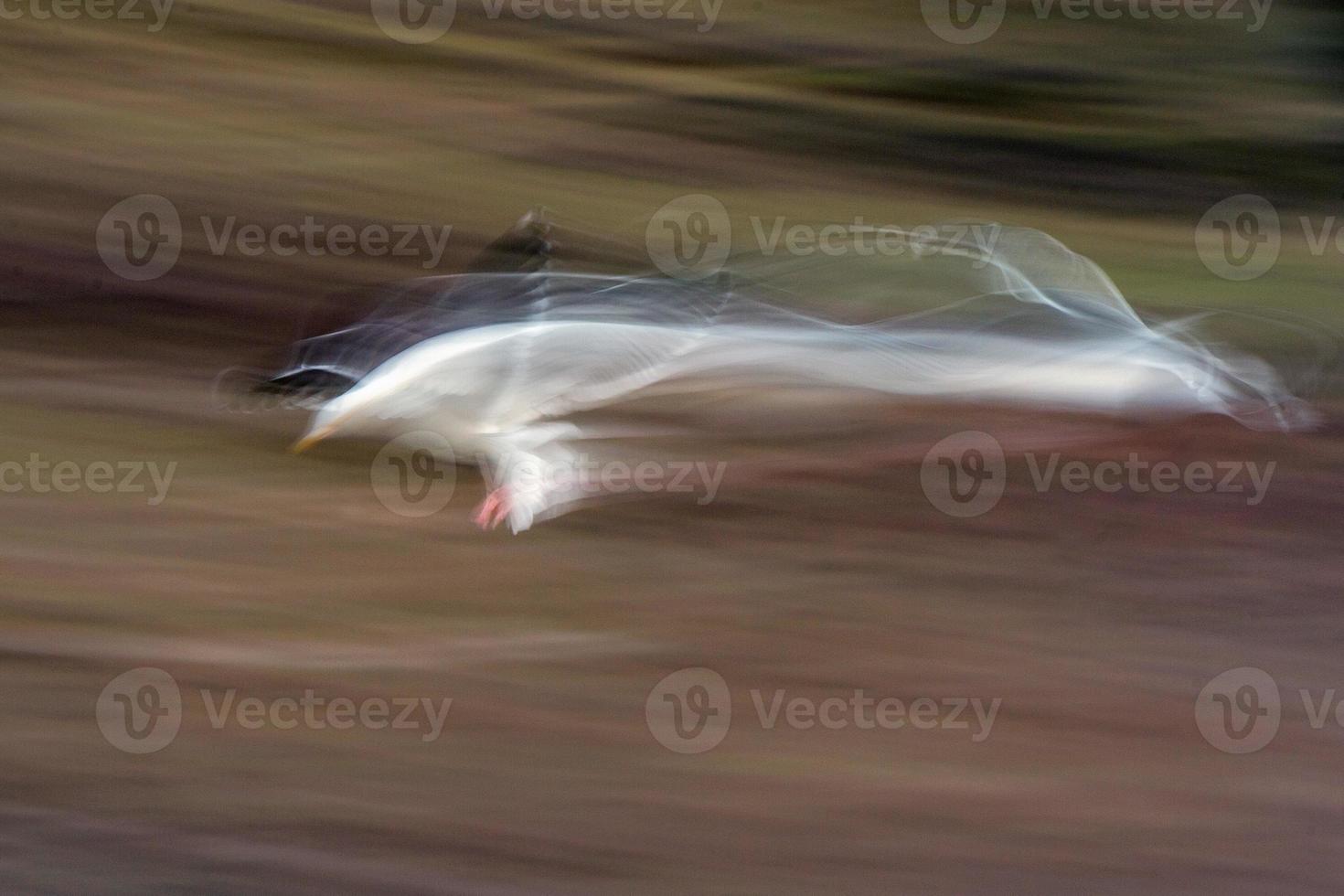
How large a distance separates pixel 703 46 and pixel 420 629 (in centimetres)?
90

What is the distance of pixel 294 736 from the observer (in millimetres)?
1361

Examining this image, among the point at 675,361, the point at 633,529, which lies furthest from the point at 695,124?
the point at 633,529

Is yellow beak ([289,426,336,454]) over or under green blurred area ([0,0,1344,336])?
under

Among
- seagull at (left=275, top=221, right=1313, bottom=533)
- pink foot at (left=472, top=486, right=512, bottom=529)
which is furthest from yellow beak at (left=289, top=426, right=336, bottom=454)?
pink foot at (left=472, top=486, right=512, bottom=529)

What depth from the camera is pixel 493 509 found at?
1520 millimetres

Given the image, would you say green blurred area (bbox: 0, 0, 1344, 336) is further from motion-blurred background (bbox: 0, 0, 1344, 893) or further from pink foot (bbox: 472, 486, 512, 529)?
pink foot (bbox: 472, 486, 512, 529)

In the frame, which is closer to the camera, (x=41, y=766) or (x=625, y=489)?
(x=41, y=766)

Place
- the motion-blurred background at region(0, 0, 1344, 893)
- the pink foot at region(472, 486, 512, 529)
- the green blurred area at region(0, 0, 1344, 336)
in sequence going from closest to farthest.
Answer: the motion-blurred background at region(0, 0, 1344, 893) → the pink foot at region(472, 486, 512, 529) → the green blurred area at region(0, 0, 1344, 336)

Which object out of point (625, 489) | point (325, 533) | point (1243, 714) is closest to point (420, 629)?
point (325, 533)

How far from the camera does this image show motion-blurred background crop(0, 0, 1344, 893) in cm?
131

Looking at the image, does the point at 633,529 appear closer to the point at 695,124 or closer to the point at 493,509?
the point at 493,509

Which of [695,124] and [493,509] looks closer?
[493,509]

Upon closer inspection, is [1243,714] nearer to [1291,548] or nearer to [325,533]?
[1291,548]

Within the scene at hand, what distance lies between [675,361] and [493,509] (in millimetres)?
287
